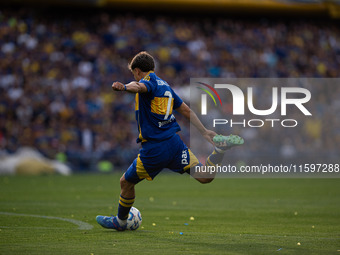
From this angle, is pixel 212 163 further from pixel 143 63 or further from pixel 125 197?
pixel 143 63

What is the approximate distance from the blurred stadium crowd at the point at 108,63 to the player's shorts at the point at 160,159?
15658 mm

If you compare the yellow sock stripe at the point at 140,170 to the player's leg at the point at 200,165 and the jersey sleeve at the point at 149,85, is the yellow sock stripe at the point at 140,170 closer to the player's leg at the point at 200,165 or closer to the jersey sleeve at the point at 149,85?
the player's leg at the point at 200,165

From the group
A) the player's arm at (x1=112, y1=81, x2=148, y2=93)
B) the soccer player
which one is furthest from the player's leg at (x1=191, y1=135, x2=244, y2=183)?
the player's arm at (x1=112, y1=81, x2=148, y2=93)

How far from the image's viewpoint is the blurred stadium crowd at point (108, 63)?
23953 millimetres

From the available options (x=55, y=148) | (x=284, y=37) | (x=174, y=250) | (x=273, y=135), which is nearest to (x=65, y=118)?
(x=55, y=148)

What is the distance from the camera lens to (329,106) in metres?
26.5

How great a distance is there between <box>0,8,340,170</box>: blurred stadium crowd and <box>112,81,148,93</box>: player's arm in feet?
53.5

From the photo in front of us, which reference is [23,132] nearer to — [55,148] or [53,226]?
[55,148]

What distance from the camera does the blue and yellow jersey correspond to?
7.96 metres

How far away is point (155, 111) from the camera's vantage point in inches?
315

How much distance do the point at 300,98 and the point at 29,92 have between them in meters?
12.2

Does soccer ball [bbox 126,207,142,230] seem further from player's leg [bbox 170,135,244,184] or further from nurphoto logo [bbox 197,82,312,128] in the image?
nurphoto logo [bbox 197,82,312,128]

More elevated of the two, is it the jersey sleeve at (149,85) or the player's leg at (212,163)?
the jersey sleeve at (149,85)

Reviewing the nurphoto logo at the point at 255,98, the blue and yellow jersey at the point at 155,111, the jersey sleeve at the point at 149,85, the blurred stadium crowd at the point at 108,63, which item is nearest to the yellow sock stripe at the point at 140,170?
the blue and yellow jersey at the point at 155,111
